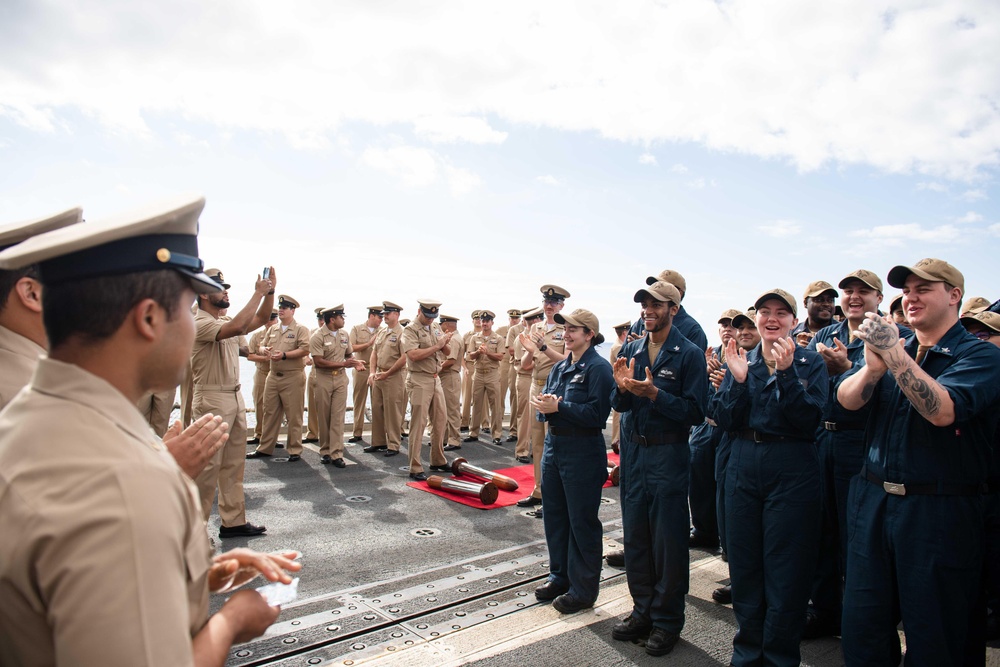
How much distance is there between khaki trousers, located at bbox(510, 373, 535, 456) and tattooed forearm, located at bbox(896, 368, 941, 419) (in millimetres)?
7681

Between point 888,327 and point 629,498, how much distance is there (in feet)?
6.64

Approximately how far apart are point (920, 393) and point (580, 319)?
8.88ft

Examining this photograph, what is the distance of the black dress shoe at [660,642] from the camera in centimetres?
400

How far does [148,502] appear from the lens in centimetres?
108

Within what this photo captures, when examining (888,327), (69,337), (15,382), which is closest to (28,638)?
(69,337)

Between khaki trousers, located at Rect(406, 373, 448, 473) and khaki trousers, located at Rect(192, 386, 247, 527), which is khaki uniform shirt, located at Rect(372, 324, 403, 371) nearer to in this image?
khaki trousers, located at Rect(406, 373, 448, 473)

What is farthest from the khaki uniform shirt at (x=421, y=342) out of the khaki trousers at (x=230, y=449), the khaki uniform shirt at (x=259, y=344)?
the khaki trousers at (x=230, y=449)

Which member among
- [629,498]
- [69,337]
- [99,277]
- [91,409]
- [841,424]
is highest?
[99,277]

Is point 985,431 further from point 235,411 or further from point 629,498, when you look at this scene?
point 235,411

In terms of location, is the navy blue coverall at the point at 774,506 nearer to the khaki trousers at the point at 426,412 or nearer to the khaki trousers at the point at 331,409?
the khaki trousers at the point at 426,412

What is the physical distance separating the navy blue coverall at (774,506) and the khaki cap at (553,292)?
3.73 metres

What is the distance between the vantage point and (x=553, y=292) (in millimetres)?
7574

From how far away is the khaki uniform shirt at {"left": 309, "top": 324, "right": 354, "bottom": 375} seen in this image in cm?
1029

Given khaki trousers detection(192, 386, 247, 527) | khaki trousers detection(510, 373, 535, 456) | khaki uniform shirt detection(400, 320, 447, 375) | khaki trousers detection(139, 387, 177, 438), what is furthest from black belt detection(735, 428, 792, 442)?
khaki trousers detection(510, 373, 535, 456)
